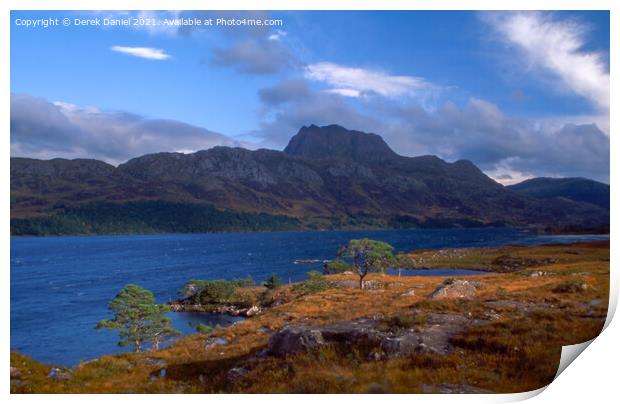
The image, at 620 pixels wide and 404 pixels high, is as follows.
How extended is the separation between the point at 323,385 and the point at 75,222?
702 feet

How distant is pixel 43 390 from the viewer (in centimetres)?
991

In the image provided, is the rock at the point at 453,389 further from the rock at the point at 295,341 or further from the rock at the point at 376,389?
the rock at the point at 295,341

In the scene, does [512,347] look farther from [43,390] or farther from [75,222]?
[75,222]

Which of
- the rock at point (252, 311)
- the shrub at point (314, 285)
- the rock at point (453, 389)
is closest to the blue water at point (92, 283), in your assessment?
the rock at point (252, 311)

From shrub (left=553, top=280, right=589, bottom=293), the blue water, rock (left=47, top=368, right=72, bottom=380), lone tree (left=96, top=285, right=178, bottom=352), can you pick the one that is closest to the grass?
rock (left=47, top=368, right=72, bottom=380)

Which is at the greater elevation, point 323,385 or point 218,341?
point 323,385

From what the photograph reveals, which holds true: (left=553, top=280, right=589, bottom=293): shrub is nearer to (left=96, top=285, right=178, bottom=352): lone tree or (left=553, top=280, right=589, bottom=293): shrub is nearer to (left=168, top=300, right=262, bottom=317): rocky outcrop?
(left=96, top=285, right=178, bottom=352): lone tree

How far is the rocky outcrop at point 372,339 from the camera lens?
385 inches

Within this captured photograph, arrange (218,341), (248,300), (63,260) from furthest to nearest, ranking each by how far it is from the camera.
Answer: (63,260) < (248,300) < (218,341)

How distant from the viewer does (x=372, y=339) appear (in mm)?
10203

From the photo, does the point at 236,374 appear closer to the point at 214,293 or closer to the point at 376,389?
the point at 376,389

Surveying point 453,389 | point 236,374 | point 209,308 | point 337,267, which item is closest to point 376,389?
point 453,389
